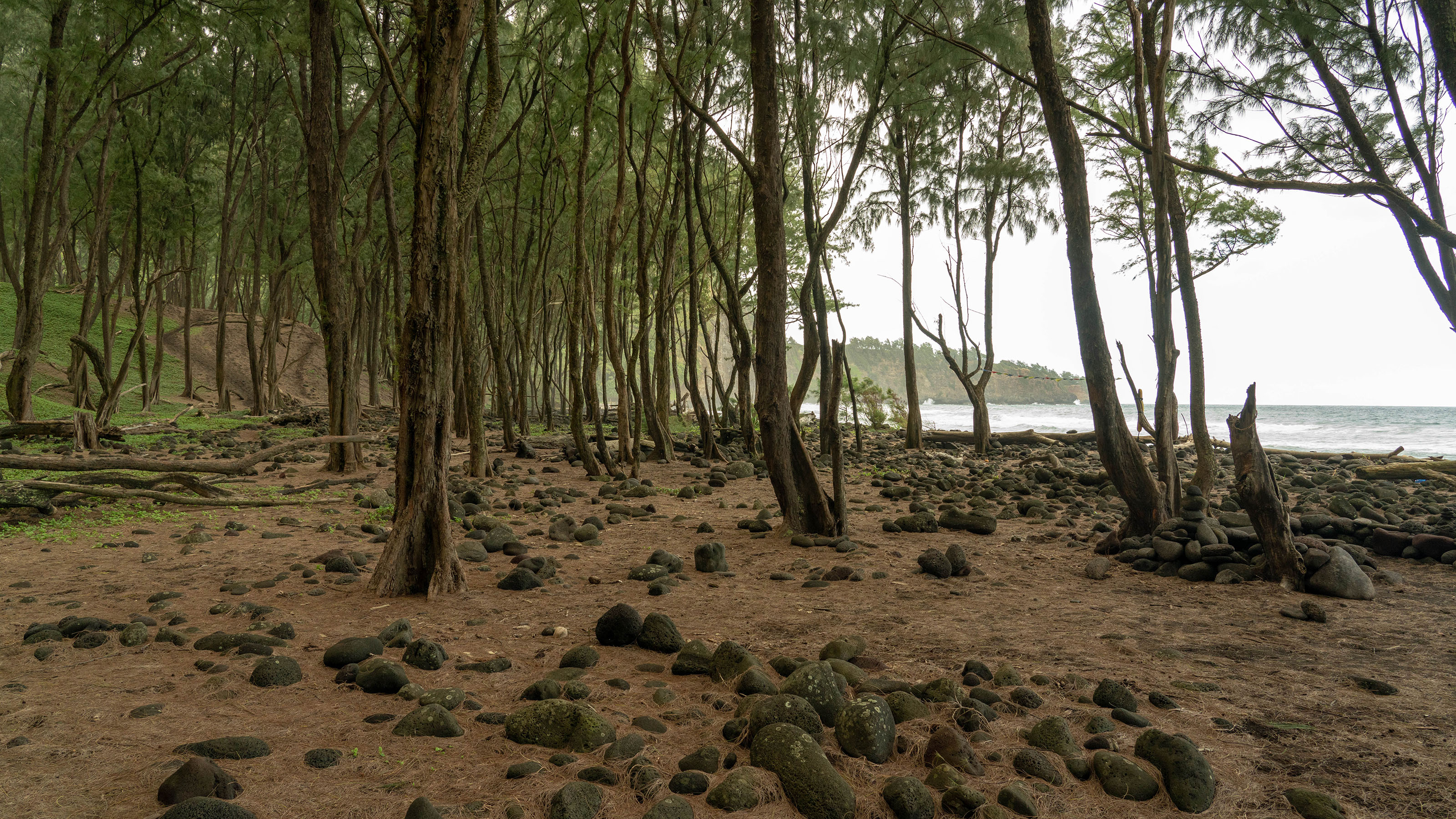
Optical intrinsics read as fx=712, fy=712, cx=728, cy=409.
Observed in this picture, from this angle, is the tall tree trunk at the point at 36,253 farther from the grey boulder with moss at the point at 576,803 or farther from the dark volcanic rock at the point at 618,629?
the grey boulder with moss at the point at 576,803

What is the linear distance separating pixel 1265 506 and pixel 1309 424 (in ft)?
153

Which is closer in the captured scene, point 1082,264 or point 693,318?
point 1082,264

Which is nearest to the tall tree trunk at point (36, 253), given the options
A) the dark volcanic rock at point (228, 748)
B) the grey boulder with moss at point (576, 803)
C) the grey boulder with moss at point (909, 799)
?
the dark volcanic rock at point (228, 748)

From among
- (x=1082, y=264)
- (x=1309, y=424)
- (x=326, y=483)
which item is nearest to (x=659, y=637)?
(x=326, y=483)

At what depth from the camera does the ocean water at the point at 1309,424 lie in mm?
24344

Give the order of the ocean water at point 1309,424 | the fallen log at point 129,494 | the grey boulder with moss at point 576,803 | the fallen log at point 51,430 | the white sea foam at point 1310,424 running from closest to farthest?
the grey boulder with moss at point 576,803, the fallen log at point 129,494, the fallen log at point 51,430, the ocean water at point 1309,424, the white sea foam at point 1310,424

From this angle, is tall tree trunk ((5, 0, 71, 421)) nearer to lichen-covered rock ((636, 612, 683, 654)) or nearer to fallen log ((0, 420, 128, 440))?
fallen log ((0, 420, 128, 440))

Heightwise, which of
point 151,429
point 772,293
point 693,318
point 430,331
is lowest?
point 151,429

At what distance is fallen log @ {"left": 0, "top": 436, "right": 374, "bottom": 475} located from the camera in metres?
3.91

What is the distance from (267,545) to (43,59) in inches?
308

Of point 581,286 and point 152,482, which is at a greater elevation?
point 581,286

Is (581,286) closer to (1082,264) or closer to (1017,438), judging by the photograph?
(1082,264)

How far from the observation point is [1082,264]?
6.18 m

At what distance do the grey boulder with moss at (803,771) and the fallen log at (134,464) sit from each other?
116 inches
